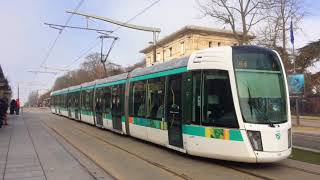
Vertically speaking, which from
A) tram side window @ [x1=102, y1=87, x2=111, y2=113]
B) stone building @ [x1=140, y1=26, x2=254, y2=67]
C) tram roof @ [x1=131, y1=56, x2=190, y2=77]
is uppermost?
stone building @ [x1=140, y1=26, x2=254, y2=67]

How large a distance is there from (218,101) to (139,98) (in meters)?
6.25

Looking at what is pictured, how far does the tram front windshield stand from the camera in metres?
11.7

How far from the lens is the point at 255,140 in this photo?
11.4 meters

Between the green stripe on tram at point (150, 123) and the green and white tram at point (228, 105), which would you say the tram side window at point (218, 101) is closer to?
the green and white tram at point (228, 105)

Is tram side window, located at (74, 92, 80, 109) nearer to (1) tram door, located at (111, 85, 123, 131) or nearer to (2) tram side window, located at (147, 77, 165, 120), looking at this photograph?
(1) tram door, located at (111, 85, 123, 131)

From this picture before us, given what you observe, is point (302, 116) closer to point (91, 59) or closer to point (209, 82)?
point (209, 82)

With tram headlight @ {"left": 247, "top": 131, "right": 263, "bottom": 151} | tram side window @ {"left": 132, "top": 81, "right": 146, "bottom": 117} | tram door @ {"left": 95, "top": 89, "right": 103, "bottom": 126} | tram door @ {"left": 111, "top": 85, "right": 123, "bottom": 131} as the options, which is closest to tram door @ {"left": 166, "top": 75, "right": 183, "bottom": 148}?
tram side window @ {"left": 132, "top": 81, "right": 146, "bottom": 117}

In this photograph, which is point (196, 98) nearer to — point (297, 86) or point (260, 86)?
point (260, 86)

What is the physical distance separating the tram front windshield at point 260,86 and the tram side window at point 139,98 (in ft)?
19.1

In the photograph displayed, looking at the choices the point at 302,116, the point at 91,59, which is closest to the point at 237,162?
the point at 302,116

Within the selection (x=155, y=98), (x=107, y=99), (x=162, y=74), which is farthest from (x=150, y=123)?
(x=107, y=99)

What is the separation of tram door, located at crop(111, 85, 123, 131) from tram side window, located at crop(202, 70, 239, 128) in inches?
342

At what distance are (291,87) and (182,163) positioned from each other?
18407 millimetres

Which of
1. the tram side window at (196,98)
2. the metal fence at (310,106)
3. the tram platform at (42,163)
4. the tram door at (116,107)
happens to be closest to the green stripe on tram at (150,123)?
the tram side window at (196,98)
